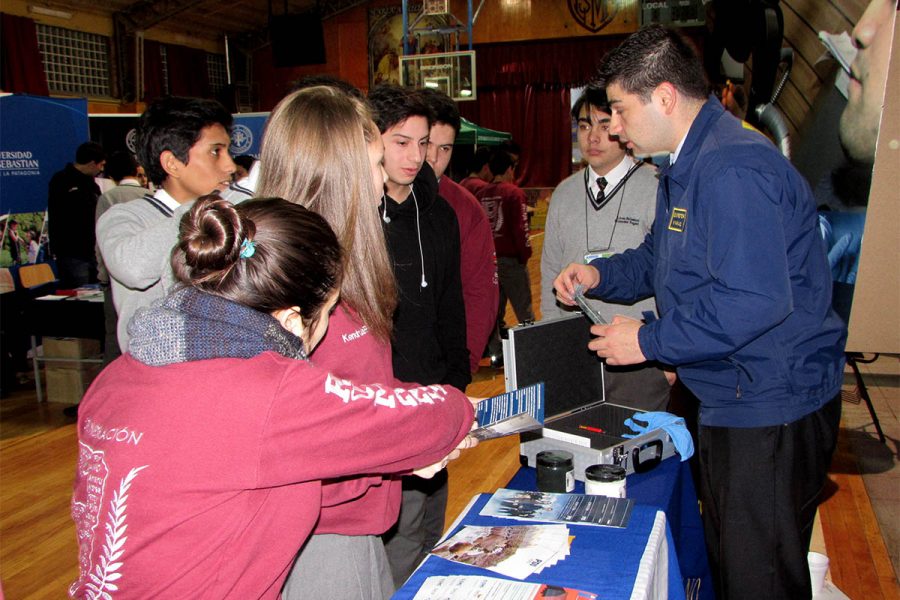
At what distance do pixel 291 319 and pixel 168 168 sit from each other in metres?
1.31

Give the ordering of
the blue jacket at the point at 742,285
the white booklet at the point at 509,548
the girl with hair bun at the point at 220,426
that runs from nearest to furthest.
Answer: the girl with hair bun at the point at 220,426, the white booklet at the point at 509,548, the blue jacket at the point at 742,285

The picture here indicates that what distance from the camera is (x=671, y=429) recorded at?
1.89 meters

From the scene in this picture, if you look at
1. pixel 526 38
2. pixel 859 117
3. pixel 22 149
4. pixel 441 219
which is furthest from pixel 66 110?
pixel 526 38

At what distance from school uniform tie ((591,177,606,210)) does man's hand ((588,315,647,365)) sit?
91 cm

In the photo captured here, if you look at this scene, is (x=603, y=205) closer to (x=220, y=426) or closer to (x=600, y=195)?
(x=600, y=195)

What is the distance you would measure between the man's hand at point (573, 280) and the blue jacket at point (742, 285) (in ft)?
1.07

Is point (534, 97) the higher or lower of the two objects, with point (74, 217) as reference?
higher

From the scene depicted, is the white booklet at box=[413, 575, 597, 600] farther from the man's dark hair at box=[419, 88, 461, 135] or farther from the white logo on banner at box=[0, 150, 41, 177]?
the white logo on banner at box=[0, 150, 41, 177]

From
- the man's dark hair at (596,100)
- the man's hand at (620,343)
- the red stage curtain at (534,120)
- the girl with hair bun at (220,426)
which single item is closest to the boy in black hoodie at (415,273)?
the man's hand at (620,343)

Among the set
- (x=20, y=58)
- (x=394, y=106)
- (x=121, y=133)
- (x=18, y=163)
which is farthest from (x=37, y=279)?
(x=20, y=58)

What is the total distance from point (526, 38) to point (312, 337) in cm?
1416

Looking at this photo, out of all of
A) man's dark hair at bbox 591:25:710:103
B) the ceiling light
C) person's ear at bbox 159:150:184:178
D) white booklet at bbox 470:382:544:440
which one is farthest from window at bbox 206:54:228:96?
white booklet at bbox 470:382:544:440

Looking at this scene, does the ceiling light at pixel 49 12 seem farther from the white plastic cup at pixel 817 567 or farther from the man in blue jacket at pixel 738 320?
the white plastic cup at pixel 817 567

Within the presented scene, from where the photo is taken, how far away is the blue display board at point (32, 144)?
557 centimetres
